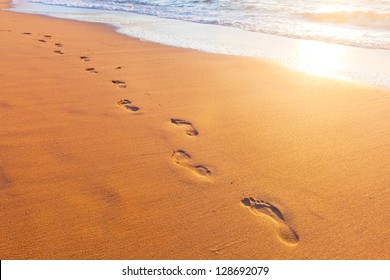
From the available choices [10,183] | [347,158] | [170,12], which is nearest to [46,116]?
[10,183]

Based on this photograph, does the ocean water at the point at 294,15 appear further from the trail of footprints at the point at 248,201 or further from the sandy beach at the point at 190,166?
the trail of footprints at the point at 248,201

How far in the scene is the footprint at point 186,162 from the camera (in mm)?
2379

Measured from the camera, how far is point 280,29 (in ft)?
25.7

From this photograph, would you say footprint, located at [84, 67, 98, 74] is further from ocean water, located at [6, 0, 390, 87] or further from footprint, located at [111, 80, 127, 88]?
ocean water, located at [6, 0, 390, 87]

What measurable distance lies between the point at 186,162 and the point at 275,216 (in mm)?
769

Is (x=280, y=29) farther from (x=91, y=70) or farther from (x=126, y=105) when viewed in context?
(x=126, y=105)

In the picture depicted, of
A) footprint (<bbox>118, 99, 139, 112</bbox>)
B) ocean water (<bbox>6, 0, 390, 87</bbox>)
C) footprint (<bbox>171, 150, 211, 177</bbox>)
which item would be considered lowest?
footprint (<bbox>171, 150, 211, 177</bbox>)

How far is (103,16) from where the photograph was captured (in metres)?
10.0

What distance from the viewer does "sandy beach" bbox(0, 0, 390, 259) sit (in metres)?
1.84

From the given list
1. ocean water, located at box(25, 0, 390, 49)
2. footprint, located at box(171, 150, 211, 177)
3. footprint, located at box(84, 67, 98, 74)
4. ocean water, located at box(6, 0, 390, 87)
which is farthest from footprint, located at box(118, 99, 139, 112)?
ocean water, located at box(25, 0, 390, 49)

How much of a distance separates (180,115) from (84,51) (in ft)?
10.0

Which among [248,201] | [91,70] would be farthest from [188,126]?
[91,70]

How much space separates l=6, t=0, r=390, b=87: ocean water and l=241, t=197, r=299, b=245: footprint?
2965 millimetres

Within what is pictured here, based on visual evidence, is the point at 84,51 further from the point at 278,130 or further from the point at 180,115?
the point at 278,130
